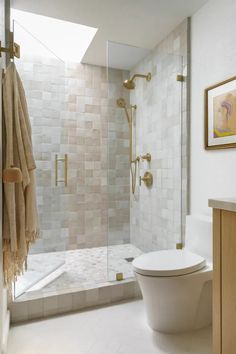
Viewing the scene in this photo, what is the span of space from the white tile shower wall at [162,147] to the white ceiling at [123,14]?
17 centimetres

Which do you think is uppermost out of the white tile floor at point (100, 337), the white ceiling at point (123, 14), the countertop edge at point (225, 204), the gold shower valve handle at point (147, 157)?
the white ceiling at point (123, 14)

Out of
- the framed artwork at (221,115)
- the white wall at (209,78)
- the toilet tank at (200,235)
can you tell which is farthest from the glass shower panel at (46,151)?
the framed artwork at (221,115)

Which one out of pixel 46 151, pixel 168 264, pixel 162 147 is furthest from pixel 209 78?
pixel 46 151

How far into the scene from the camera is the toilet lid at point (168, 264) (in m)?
1.63

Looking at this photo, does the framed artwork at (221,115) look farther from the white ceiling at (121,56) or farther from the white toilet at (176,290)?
the white toilet at (176,290)

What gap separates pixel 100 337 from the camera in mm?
1687

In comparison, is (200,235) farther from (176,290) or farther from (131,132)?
(131,132)

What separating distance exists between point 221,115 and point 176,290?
1.29 metres

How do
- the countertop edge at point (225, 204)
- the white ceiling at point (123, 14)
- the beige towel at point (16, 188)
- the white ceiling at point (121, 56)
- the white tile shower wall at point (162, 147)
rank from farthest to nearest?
the white tile shower wall at point (162, 147) < the white ceiling at point (121, 56) < the white ceiling at point (123, 14) < the beige towel at point (16, 188) < the countertop edge at point (225, 204)

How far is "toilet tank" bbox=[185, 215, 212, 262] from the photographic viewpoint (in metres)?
1.88

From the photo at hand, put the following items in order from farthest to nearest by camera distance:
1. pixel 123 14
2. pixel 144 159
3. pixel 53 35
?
pixel 53 35 → pixel 144 159 → pixel 123 14

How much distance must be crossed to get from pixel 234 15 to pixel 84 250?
2.75 m

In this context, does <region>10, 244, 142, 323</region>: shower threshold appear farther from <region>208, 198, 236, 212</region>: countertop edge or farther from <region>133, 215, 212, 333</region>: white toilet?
<region>208, 198, 236, 212</region>: countertop edge

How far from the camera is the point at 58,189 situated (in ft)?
8.74
